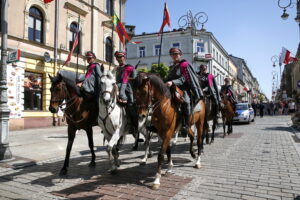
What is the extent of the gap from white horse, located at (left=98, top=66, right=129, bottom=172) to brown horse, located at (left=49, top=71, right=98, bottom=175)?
60 cm

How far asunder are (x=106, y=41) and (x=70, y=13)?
207 inches

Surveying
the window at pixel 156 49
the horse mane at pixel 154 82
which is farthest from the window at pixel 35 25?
the window at pixel 156 49

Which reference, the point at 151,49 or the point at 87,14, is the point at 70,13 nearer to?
the point at 87,14

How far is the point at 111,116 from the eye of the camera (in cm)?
497

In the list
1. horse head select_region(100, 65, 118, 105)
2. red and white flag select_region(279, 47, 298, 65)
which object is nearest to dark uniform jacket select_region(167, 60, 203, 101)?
horse head select_region(100, 65, 118, 105)

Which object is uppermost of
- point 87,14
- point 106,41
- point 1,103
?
point 87,14

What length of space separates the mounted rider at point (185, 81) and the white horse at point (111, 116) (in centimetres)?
132

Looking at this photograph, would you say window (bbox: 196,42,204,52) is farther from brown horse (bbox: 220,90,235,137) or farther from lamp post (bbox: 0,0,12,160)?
lamp post (bbox: 0,0,12,160)

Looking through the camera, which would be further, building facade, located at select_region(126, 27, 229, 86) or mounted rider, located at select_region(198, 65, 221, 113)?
building facade, located at select_region(126, 27, 229, 86)

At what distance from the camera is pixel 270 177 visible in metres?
4.70

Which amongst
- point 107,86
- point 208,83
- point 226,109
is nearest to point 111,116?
point 107,86

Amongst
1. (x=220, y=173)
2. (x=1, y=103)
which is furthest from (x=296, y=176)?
(x=1, y=103)

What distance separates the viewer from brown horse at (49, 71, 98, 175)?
5031mm

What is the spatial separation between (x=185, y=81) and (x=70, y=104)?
9.04 ft
